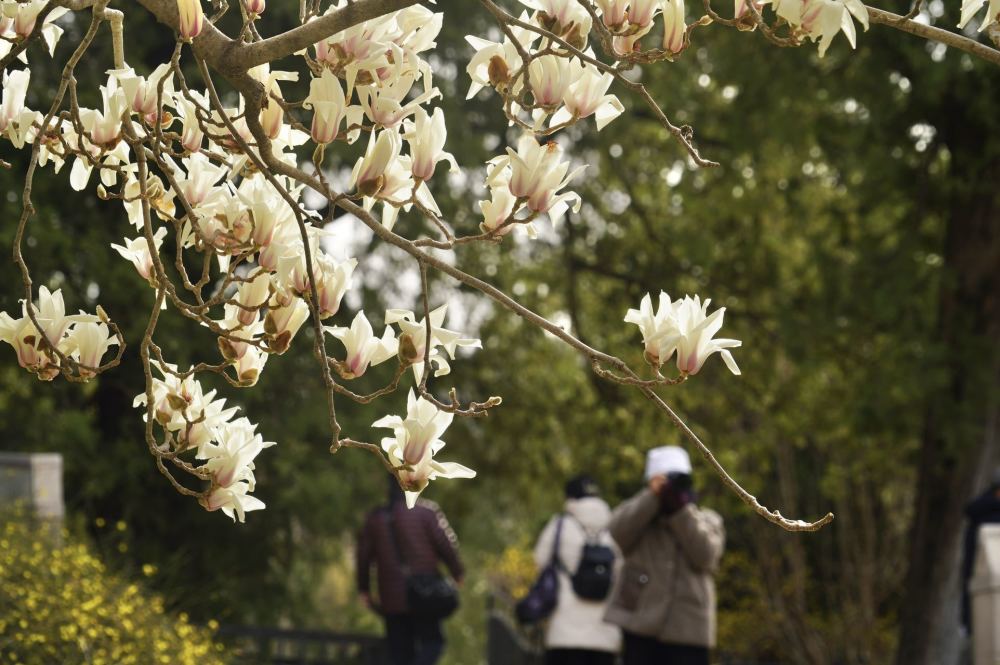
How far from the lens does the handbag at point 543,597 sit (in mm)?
8047

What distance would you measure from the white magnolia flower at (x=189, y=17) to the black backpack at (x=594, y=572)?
587 centimetres

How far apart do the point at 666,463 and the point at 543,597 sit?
1.31 m

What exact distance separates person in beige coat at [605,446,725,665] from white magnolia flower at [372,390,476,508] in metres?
4.61

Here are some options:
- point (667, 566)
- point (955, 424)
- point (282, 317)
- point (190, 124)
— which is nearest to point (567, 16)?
point (282, 317)

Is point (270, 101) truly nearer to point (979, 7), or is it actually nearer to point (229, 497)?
point (229, 497)

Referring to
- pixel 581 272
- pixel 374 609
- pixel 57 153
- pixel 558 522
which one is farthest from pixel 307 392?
pixel 57 153

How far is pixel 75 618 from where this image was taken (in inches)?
259

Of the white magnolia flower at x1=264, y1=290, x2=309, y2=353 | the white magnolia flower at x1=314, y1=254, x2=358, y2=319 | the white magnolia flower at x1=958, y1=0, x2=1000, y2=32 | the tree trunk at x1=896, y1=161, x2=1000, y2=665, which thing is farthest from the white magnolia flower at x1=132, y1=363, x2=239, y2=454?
the tree trunk at x1=896, y1=161, x2=1000, y2=665

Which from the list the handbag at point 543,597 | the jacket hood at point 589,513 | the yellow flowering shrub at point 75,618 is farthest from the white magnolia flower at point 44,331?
the jacket hood at point 589,513

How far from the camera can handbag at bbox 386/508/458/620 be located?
8.98 meters

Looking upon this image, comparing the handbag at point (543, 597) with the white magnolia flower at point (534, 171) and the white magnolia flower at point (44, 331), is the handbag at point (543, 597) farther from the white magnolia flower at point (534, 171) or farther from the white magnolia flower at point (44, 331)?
the white magnolia flower at point (534, 171)

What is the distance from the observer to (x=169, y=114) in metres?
3.14

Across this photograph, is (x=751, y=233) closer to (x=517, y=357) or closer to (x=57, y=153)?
(x=517, y=357)

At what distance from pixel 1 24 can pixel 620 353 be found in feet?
36.6
